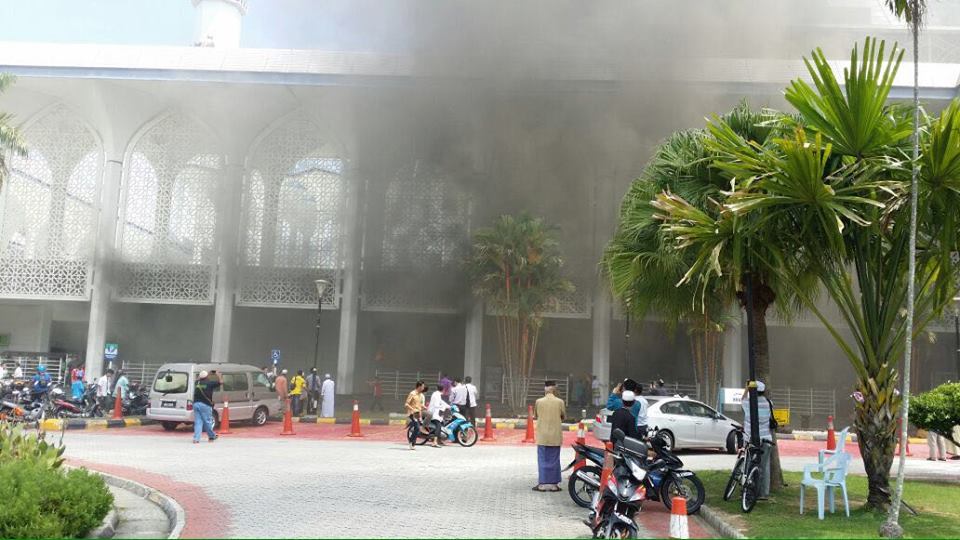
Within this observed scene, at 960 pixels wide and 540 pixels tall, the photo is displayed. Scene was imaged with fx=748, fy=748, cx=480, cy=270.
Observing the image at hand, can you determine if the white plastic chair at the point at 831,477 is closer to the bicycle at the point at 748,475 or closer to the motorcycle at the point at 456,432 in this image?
the bicycle at the point at 748,475

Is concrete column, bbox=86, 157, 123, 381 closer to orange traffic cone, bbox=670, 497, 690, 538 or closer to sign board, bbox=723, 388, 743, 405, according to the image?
sign board, bbox=723, 388, 743, 405

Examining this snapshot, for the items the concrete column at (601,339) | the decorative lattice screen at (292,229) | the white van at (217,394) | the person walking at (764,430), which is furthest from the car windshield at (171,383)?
the concrete column at (601,339)

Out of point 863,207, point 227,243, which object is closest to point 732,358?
point 227,243

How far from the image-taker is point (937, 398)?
905 cm

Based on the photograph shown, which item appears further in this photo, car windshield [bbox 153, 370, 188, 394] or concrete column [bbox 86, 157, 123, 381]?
concrete column [bbox 86, 157, 123, 381]

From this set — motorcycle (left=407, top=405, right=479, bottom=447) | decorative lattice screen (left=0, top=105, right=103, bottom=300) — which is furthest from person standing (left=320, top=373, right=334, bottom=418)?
decorative lattice screen (left=0, top=105, right=103, bottom=300)

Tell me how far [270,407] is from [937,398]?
44.5 feet

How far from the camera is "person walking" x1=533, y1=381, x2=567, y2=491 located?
8625 millimetres

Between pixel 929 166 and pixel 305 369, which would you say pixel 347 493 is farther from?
pixel 305 369

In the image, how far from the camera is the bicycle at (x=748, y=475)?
7.16 metres

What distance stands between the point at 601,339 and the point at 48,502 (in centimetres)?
2158

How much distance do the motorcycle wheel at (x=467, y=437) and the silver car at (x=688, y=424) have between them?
2.27m

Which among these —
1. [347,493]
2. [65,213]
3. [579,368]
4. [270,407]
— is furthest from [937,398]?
[65,213]

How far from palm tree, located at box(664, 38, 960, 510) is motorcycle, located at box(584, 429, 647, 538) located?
2005mm
